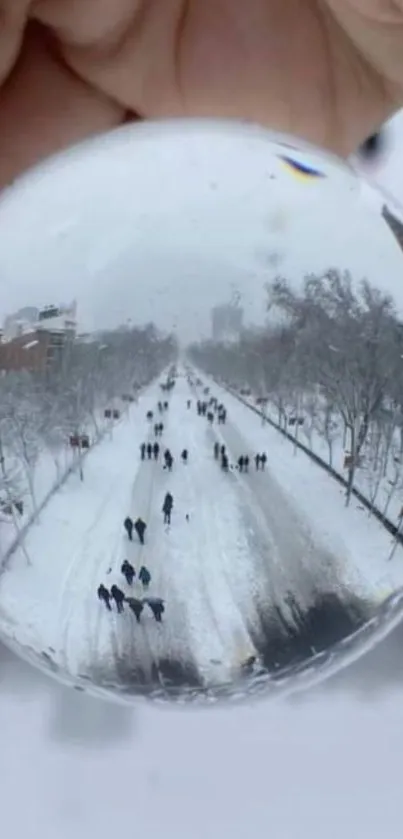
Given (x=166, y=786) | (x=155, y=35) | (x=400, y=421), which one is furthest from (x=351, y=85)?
(x=166, y=786)

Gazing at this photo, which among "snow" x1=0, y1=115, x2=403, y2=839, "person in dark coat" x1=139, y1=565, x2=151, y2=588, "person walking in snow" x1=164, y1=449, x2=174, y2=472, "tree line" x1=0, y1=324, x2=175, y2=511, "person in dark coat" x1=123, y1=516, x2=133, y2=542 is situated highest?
"tree line" x1=0, y1=324, x2=175, y2=511

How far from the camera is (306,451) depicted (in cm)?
33

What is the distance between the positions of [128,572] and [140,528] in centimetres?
1

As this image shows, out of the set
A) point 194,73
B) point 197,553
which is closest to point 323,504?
point 197,553

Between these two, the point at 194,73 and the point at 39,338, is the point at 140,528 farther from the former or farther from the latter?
the point at 194,73

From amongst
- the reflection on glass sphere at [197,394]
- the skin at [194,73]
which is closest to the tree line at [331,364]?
the reflection on glass sphere at [197,394]

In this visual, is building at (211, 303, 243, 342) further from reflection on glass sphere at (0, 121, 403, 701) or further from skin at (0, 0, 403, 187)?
skin at (0, 0, 403, 187)

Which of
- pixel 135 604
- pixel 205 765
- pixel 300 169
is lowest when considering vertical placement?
pixel 205 765

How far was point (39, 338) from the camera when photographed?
0.33 metres

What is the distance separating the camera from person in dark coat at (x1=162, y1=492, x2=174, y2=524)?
0.32 metres

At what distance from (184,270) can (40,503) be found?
0.26 ft

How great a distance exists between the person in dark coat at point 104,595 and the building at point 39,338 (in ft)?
0.20

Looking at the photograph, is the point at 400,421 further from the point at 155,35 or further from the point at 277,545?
the point at 155,35

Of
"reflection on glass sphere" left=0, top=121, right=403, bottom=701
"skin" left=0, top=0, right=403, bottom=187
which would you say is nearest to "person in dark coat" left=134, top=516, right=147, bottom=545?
"reflection on glass sphere" left=0, top=121, right=403, bottom=701
